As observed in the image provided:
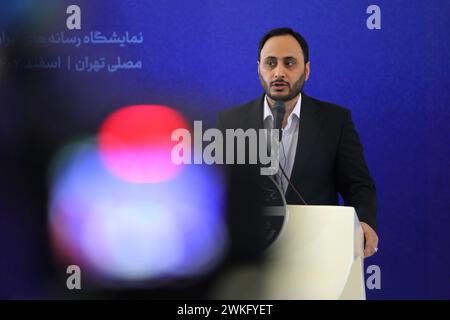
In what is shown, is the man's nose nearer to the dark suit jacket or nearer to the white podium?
the dark suit jacket

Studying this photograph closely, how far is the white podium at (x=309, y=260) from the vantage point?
0.83 meters

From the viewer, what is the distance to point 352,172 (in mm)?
1723

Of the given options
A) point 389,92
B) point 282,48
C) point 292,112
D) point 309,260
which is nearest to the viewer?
point 309,260

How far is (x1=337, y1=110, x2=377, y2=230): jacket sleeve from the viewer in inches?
62.3

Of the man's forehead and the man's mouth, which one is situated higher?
the man's forehead

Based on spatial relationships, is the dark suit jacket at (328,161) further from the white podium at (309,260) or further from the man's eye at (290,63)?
the white podium at (309,260)

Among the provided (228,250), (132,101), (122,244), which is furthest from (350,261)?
(132,101)

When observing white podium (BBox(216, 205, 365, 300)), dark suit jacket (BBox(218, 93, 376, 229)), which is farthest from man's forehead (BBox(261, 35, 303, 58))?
white podium (BBox(216, 205, 365, 300))

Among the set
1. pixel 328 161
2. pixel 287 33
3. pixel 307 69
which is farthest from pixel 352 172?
pixel 287 33

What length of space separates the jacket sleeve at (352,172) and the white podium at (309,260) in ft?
2.01

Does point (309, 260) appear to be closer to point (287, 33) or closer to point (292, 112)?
point (292, 112)

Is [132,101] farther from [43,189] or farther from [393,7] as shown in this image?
[393,7]

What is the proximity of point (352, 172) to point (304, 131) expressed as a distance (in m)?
0.19

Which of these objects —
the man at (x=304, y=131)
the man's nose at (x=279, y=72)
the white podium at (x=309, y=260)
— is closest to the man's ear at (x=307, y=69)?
the man at (x=304, y=131)
